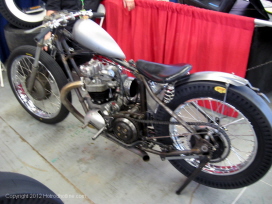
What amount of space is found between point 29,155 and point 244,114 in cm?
165

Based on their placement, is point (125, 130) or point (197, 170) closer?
point (197, 170)

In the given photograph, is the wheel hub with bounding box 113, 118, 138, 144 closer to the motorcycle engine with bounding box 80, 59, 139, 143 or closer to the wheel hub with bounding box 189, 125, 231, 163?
the motorcycle engine with bounding box 80, 59, 139, 143

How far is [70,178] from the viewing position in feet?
5.86

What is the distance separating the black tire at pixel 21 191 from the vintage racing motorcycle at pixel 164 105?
0.69 meters

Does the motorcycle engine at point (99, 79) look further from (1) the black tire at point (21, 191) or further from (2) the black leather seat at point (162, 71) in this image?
(1) the black tire at point (21, 191)

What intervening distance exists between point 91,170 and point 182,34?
1417mm

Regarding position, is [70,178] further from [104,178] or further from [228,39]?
[228,39]

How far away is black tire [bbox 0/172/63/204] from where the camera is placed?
36.7 inches

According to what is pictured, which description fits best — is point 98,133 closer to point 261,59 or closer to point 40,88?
point 40,88

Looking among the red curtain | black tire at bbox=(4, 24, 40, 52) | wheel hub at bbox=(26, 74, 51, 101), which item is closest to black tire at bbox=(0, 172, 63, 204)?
wheel hub at bbox=(26, 74, 51, 101)

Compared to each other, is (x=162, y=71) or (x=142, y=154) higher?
(x=162, y=71)

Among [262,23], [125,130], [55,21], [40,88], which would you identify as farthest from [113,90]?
[262,23]

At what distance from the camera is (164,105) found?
4.67ft

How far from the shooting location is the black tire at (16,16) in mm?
2623
